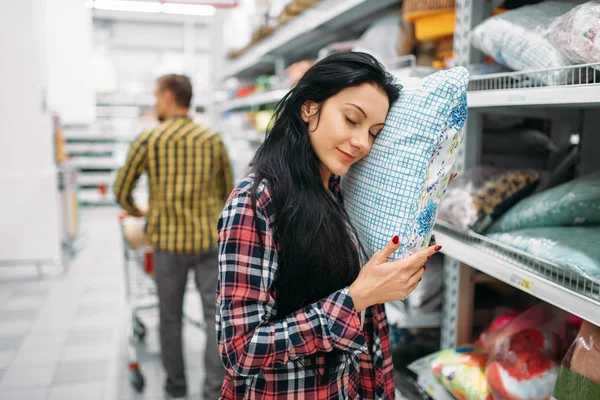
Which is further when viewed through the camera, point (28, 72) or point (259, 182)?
point (28, 72)

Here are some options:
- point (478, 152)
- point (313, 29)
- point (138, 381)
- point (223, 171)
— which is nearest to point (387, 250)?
point (478, 152)

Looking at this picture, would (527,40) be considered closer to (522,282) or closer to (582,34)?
(582,34)

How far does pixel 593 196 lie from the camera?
4.39 feet

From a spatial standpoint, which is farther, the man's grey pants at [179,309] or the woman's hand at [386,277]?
the man's grey pants at [179,309]

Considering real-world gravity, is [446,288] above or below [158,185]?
below

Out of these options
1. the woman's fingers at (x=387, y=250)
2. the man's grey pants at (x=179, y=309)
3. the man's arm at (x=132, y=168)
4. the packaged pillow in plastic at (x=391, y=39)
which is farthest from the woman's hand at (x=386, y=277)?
the man's arm at (x=132, y=168)

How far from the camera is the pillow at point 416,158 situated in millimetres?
1022

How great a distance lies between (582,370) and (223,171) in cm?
205

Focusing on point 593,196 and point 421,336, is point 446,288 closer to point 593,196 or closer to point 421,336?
point 421,336

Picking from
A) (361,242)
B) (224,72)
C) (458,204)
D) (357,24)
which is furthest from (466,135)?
(224,72)

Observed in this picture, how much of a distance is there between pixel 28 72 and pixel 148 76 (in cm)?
676

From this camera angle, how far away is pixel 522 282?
1.24 m

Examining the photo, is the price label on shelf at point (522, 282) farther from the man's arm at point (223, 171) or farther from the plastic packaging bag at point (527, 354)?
the man's arm at point (223, 171)

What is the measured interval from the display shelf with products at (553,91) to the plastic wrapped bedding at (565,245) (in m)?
0.32
